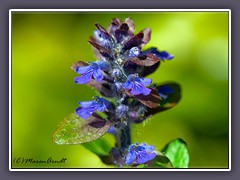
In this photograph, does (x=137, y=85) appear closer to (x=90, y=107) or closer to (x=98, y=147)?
(x=90, y=107)

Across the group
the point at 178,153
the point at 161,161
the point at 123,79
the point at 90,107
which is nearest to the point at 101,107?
the point at 90,107

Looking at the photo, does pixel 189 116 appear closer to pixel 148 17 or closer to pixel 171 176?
pixel 148 17

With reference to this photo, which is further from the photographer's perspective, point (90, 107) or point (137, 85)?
point (90, 107)

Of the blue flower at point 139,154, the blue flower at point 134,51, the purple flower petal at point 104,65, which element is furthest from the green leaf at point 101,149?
the blue flower at point 134,51

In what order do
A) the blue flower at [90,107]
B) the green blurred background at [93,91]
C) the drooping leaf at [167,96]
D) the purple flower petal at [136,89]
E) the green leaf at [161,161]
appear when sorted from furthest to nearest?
the green blurred background at [93,91] < the drooping leaf at [167,96] < the green leaf at [161,161] < the blue flower at [90,107] < the purple flower petal at [136,89]

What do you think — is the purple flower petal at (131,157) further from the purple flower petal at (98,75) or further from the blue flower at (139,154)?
the purple flower petal at (98,75)
